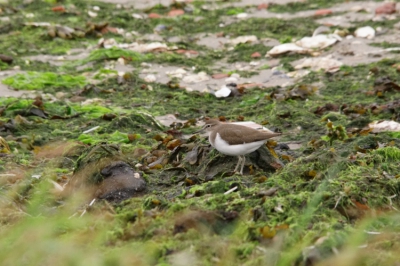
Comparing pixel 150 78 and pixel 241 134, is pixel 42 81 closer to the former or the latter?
pixel 150 78

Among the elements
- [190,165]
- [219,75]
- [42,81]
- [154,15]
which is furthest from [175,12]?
[190,165]

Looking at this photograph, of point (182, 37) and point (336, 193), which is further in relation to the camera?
point (182, 37)

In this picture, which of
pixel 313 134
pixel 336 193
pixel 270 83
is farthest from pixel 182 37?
pixel 336 193

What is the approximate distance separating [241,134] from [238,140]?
0.08m

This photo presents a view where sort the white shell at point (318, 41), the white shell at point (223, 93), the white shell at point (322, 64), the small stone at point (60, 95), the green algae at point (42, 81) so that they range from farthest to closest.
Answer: the white shell at point (318, 41), the white shell at point (322, 64), the green algae at point (42, 81), the white shell at point (223, 93), the small stone at point (60, 95)

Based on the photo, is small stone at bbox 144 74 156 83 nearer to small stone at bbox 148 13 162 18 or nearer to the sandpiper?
small stone at bbox 148 13 162 18

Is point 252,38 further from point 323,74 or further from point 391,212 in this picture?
point 391,212

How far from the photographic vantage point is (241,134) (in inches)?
234

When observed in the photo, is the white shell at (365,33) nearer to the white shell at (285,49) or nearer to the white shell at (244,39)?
the white shell at (285,49)

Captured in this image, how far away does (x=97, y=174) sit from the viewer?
19.0ft

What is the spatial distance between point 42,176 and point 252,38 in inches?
256

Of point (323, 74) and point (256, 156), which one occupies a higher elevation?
point (256, 156)

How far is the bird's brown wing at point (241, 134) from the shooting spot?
19.3ft

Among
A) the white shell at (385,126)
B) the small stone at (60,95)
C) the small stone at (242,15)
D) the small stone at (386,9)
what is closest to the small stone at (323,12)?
the small stone at (386,9)
